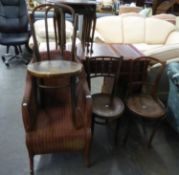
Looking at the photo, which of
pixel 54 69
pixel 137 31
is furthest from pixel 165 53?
pixel 137 31

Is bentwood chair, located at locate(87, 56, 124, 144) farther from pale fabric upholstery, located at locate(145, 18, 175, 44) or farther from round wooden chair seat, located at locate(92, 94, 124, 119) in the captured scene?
pale fabric upholstery, located at locate(145, 18, 175, 44)

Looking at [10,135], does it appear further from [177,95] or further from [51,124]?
[177,95]

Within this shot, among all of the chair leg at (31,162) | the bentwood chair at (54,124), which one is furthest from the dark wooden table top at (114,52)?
the chair leg at (31,162)

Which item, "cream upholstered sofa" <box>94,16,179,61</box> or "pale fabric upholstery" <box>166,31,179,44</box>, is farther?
"cream upholstered sofa" <box>94,16,179,61</box>

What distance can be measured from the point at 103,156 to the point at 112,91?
0.61 metres

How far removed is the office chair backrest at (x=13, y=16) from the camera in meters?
3.99

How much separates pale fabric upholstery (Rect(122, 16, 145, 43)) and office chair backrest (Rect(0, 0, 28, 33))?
1.85 metres

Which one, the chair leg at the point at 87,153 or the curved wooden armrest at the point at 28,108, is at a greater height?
the curved wooden armrest at the point at 28,108

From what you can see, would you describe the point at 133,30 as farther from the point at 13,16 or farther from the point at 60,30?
the point at 60,30

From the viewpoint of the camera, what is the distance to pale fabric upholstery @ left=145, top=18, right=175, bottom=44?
162 inches

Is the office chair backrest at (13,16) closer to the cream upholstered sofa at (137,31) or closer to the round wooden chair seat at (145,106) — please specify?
the cream upholstered sofa at (137,31)

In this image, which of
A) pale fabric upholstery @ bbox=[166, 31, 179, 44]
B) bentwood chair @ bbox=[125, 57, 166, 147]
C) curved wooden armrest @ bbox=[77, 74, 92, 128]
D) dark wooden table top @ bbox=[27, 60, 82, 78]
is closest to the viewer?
dark wooden table top @ bbox=[27, 60, 82, 78]

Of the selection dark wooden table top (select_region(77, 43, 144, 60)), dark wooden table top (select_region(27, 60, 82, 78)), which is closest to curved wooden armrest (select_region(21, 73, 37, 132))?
dark wooden table top (select_region(27, 60, 82, 78))

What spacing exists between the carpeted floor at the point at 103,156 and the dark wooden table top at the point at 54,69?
0.87m
